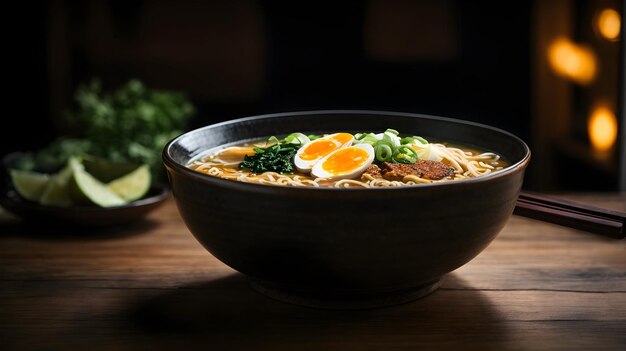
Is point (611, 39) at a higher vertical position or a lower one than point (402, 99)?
higher

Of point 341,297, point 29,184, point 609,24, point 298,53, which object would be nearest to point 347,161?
point 341,297

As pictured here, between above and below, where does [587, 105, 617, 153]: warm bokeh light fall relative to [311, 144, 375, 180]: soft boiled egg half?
below

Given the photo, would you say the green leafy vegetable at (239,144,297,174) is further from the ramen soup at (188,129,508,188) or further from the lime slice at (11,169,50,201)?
the lime slice at (11,169,50,201)

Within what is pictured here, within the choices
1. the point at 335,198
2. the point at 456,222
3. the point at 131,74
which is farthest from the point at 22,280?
the point at 131,74

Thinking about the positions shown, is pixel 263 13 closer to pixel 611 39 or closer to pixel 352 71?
pixel 352 71

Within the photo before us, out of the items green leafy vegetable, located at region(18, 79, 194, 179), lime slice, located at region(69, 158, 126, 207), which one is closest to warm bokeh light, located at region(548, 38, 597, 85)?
green leafy vegetable, located at region(18, 79, 194, 179)

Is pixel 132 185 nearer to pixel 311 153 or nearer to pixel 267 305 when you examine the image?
pixel 311 153
